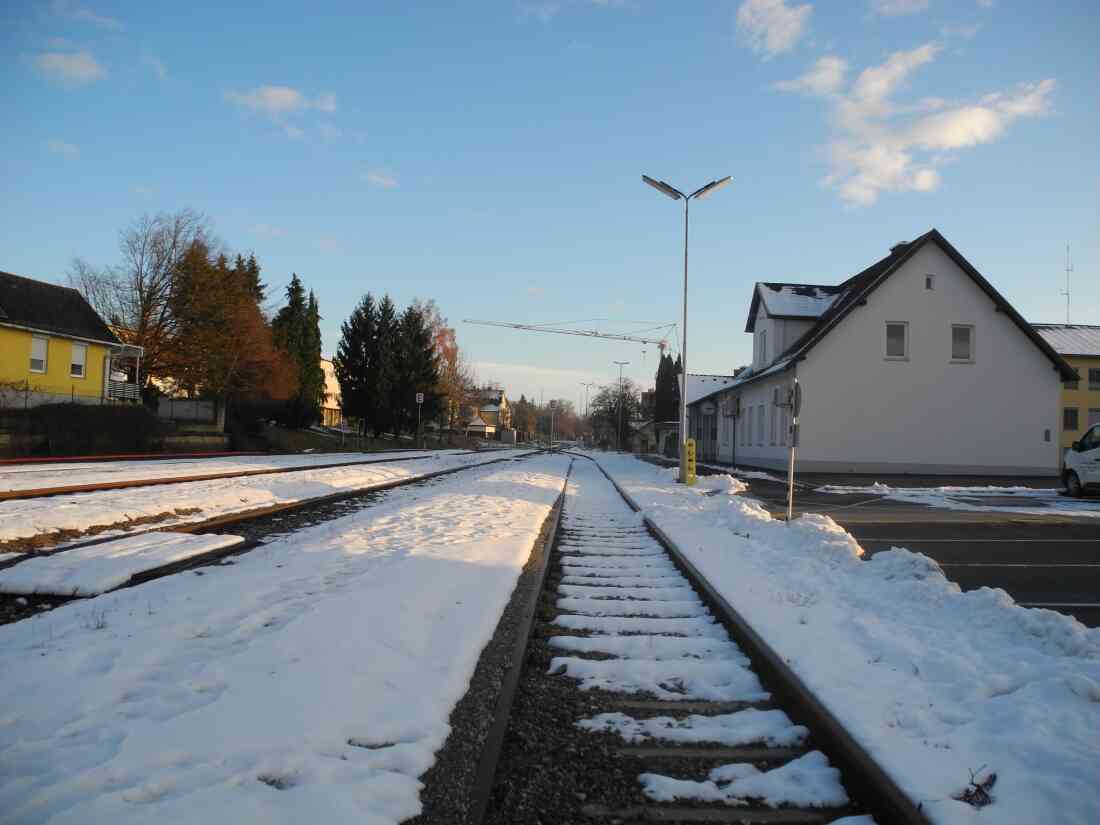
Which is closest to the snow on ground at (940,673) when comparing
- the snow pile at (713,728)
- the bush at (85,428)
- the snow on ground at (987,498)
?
the snow pile at (713,728)

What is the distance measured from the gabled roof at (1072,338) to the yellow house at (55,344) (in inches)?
2265

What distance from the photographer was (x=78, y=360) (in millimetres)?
34375

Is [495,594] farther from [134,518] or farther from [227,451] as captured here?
[227,451]

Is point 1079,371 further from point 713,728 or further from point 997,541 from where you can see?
point 713,728

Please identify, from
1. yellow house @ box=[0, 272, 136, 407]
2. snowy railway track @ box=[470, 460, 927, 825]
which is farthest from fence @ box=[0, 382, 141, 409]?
snowy railway track @ box=[470, 460, 927, 825]

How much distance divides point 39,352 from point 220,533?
30.1 metres

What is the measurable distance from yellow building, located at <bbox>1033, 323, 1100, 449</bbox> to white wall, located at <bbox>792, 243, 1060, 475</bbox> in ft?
89.8

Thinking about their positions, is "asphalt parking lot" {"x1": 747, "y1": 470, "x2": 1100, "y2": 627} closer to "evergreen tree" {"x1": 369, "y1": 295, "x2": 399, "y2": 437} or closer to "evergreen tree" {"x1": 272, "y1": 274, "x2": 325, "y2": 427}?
"evergreen tree" {"x1": 369, "y1": 295, "x2": 399, "y2": 437}

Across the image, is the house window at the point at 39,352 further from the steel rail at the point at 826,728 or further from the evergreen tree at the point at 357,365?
the steel rail at the point at 826,728

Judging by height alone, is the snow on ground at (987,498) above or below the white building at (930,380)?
below

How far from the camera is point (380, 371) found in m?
47.9

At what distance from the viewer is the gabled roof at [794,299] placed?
1232 inches

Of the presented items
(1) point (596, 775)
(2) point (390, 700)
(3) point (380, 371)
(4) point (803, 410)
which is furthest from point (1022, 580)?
(3) point (380, 371)

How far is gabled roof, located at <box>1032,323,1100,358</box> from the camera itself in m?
48.1
